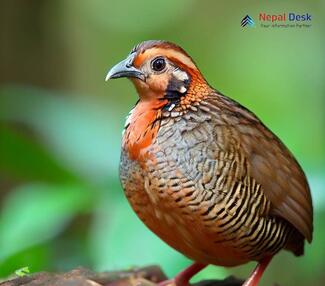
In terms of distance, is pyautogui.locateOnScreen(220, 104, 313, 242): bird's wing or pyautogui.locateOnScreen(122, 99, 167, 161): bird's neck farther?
pyautogui.locateOnScreen(220, 104, 313, 242): bird's wing

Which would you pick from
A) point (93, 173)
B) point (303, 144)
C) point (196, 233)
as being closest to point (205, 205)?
point (196, 233)

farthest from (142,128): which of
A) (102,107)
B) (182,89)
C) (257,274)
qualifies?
(102,107)

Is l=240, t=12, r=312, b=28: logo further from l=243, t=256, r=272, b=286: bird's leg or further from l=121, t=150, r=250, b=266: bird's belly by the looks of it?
l=243, t=256, r=272, b=286: bird's leg

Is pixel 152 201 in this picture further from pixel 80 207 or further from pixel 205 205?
pixel 80 207

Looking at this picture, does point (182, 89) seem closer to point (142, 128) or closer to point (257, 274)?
point (142, 128)

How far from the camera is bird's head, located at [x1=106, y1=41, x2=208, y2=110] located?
3332 mm

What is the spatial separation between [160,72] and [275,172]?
2.52 ft

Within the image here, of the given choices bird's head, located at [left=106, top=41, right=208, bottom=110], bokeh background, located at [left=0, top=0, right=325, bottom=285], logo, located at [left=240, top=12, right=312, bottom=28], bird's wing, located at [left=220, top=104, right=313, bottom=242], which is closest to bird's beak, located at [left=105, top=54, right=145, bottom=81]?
bird's head, located at [left=106, top=41, right=208, bottom=110]

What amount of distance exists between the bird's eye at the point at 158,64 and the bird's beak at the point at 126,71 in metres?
0.07

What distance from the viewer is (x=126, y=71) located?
3.30m

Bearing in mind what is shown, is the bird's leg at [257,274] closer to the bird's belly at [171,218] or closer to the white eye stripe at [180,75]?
the bird's belly at [171,218]

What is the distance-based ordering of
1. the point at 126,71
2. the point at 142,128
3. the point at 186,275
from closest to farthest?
1. the point at 126,71
2. the point at 142,128
3. the point at 186,275

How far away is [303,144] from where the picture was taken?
5.70 meters

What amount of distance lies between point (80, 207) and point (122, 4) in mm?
2195
